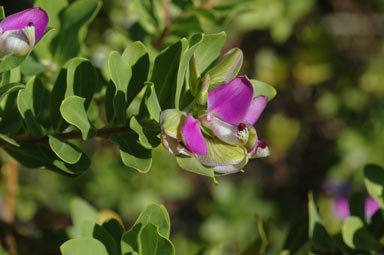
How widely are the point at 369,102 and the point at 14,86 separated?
2.75 metres

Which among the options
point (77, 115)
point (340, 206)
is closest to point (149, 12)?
point (77, 115)

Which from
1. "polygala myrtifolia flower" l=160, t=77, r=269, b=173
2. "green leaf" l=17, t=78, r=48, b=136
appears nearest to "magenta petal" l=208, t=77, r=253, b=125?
"polygala myrtifolia flower" l=160, t=77, r=269, b=173

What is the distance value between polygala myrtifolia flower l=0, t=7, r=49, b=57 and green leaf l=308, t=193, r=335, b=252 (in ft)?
2.06

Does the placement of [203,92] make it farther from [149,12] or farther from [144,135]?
[149,12]

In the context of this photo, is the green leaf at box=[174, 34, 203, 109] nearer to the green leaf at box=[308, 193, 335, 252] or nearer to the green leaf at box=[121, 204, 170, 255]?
the green leaf at box=[121, 204, 170, 255]

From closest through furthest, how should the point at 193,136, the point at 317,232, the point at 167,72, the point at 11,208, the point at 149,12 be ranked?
the point at 193,136
the point at 167,72
the point at 317,232
the point at 149,12
the point at 11,208

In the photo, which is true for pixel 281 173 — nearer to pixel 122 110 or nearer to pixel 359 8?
pixel 359 8

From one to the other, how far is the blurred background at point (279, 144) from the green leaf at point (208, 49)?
3.22 ft

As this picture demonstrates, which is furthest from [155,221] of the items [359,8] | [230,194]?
[359,8]

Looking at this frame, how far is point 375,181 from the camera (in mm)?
1004

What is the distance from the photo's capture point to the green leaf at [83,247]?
73 centimetres

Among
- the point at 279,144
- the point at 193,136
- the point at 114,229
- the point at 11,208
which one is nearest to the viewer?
the point at 193,136

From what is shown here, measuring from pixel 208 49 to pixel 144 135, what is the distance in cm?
18

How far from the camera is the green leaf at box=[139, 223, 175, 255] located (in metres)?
0.75
